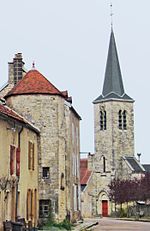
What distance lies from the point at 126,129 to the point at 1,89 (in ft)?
171

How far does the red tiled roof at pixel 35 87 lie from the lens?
127 feet

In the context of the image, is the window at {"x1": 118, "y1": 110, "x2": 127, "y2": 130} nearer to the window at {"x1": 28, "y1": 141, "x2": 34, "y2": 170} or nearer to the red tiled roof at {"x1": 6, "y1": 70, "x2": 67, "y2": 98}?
the red tiled roof at {"x1": 6, "y1": 70, "x2": 67, "y2": 98}

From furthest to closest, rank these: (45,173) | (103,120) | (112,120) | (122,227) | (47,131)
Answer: (103,120), (112,120), (122,227), (47,131), (45,173)

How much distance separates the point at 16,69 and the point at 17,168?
1385 cm

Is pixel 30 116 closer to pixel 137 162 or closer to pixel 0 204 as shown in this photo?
pixel 0 204

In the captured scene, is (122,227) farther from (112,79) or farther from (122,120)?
(112,79)

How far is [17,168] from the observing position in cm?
3195

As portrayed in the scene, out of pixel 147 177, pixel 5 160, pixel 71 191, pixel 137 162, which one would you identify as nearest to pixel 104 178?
pixel 137 162

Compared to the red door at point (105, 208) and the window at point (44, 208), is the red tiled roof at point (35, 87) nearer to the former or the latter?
the window at point (44, 208)

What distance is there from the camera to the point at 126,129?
96938 millimetres

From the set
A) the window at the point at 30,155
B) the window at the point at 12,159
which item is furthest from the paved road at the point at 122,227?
the window at the point at 12,159

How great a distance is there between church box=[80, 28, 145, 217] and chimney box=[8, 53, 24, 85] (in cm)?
4501

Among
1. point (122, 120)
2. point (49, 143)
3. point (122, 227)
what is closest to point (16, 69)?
point (49, 143)

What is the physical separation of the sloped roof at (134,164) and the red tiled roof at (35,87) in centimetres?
5363
